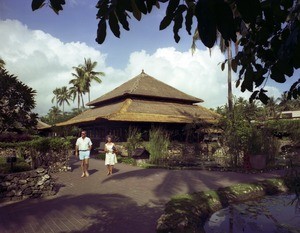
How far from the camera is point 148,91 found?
27.2 metres

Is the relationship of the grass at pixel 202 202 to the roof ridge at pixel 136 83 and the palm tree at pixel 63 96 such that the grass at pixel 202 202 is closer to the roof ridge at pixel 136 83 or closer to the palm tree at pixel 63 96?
the roof ridge at pixel 136 83

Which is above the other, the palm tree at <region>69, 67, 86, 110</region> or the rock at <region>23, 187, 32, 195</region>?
the palm tree at <region>69, 67, 86, 110</region>

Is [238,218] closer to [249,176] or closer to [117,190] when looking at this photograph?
[117,190]

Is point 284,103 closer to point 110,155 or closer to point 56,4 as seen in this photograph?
point 56,4

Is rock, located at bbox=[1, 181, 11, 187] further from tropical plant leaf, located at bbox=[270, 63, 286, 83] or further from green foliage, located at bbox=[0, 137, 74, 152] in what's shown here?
tropical plant leaf, located at bbox=[270, 63, 286, 83]

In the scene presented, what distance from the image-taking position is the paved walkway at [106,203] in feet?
19.7

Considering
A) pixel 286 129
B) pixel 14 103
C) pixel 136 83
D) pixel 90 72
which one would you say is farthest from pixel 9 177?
pixel 90 72

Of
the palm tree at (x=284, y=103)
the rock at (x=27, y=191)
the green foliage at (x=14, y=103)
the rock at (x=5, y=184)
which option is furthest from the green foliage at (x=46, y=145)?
the palm tree at (x=284, y=103)

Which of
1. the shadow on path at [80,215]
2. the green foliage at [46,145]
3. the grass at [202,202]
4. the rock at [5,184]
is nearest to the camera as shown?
the grass at [202,202]

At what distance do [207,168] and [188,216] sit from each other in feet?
26.7

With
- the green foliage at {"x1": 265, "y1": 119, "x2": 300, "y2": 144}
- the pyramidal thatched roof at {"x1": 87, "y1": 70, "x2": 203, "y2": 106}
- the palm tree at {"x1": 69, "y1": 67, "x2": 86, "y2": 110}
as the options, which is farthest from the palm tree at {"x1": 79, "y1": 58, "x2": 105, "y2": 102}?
the green foliage at {"x1": 265, "y1": 119, "x2": 300, "y2": 144}

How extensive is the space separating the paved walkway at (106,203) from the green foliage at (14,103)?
7.81 ft

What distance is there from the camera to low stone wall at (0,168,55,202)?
8.54 m

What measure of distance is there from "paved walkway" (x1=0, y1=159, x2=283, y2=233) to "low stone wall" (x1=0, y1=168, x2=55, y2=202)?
37cm
